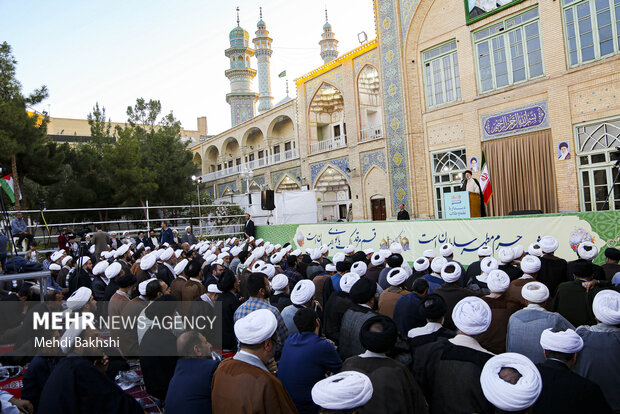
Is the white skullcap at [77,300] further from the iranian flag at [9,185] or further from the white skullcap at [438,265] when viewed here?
the iranian flag at [9,185]

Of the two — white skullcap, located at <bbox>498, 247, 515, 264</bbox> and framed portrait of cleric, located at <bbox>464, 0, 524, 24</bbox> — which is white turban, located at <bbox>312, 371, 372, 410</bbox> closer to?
white skullcap, located at <bbox>498, 247, 515, 264</bbox>

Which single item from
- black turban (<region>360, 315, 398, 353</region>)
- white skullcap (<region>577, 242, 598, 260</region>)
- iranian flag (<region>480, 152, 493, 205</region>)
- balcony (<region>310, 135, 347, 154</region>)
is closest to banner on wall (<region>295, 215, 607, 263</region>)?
iranian flag (<region>480, 152, 493, 205</region>)

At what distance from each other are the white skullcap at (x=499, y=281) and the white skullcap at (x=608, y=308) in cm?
78

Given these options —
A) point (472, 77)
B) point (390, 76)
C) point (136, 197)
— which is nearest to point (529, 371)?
point (472, 77)

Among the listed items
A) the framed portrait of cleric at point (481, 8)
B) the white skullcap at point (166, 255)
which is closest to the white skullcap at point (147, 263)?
the white skullcap at point (166, 255)

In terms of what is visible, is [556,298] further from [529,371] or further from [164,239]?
[164,239]

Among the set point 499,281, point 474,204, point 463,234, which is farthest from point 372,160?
point 499,281

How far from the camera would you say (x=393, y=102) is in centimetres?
1534

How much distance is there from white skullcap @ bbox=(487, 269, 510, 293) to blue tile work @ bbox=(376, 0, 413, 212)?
11.8 meters

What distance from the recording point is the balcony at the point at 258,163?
74.2ft

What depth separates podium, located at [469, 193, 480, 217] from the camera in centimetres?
947

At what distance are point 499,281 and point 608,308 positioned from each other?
889 mm

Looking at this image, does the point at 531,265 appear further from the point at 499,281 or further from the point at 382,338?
the point at 382,338

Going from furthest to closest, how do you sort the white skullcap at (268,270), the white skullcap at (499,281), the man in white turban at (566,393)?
the white skullcap at (268,270), the white skullcap at (499,281), the man in white turban at (566,393)
